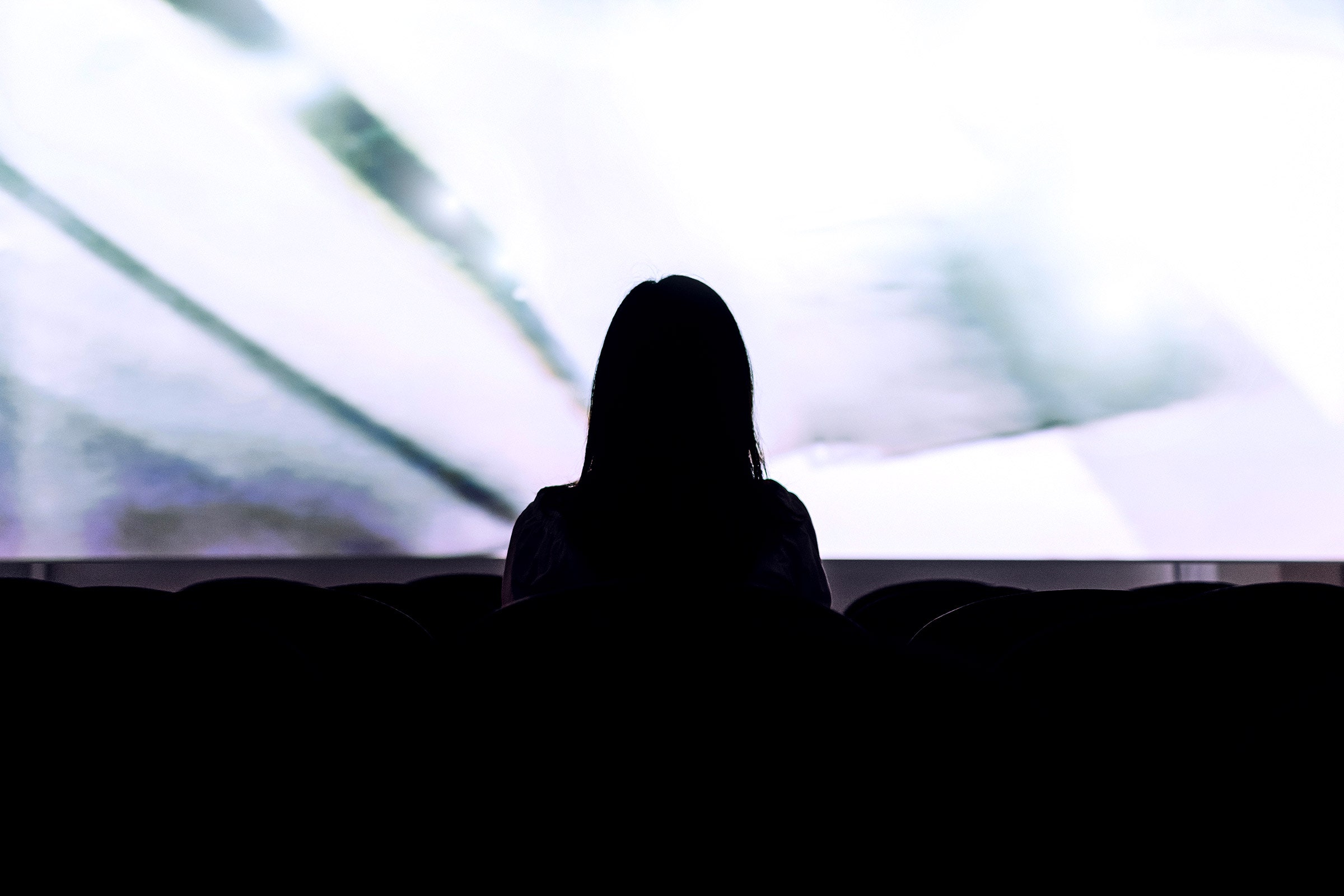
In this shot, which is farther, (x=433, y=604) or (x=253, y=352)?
(x=253, y=352)

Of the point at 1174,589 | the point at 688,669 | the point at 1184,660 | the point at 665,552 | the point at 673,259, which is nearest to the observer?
the point at 688,669

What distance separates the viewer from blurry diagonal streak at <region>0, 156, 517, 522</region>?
2951mm

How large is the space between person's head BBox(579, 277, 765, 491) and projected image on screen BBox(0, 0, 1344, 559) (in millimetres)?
1595

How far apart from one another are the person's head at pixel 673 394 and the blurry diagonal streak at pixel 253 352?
1.71 metres

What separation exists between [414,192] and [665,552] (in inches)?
87.0

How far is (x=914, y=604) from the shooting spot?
5.95 ft

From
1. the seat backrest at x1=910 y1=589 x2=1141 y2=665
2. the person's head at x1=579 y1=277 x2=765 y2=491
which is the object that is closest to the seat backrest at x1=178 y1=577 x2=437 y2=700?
the person's head at x1=579 y1=277 x2=765 y2=491

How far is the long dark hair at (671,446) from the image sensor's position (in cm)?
125

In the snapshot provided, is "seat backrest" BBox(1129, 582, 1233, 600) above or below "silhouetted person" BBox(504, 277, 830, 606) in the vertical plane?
below

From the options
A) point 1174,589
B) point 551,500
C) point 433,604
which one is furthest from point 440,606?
point 1174,589

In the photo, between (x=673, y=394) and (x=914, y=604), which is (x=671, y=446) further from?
(x=914, y=604)

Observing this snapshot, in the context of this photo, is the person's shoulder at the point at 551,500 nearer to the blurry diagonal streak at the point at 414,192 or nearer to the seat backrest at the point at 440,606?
the seat backrest at the point at 440,606

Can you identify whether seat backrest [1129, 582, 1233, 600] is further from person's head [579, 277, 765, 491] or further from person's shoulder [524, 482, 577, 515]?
person's shoulder [524, 482, 577, 515]

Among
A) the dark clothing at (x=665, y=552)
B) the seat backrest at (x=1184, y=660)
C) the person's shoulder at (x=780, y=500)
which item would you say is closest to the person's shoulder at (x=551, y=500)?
the dark clothing at (x=665, y=552)
